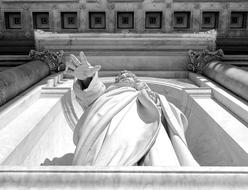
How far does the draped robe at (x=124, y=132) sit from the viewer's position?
11.1 feet

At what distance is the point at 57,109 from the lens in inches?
243

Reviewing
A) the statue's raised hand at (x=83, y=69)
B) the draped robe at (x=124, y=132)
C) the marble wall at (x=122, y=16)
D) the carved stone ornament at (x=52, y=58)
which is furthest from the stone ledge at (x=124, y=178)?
the marble wall at (x=122, y=16)

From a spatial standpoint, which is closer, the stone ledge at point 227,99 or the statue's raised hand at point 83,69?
the statue's raised hand at point 83,69

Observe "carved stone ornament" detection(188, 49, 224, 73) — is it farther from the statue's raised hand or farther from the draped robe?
the statue's raised hand

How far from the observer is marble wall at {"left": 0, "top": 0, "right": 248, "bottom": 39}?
1023 cm

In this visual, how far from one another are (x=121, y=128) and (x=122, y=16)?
7770 millimetres

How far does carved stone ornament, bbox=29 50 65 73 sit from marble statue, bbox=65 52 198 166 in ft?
15.1

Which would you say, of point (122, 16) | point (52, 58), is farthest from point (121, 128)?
point (122, 16)

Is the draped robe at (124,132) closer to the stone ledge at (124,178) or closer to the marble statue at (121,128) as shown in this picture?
the marble statue at (121,128)

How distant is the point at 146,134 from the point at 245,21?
870 cm

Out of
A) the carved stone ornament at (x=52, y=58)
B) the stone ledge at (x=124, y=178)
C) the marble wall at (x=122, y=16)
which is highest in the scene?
the marble wall at (x=122, y=16)

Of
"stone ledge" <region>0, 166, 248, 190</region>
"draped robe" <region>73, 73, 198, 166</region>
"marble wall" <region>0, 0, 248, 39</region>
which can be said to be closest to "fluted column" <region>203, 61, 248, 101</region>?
"draped robe" <region>73, 73, 198, 166</region>

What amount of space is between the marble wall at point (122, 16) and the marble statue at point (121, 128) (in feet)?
20.7

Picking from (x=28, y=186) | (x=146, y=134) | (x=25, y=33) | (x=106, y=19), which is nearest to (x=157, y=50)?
(x=106, y=19)
